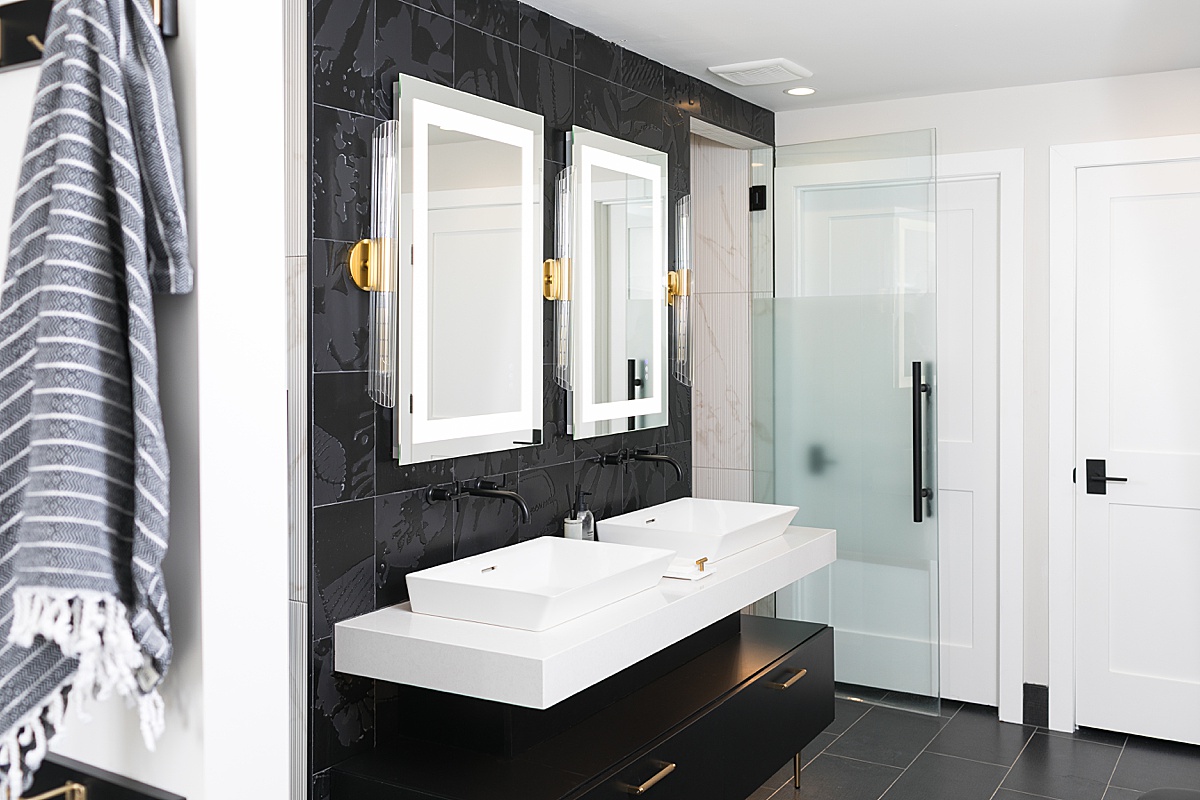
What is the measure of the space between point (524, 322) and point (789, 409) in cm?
166

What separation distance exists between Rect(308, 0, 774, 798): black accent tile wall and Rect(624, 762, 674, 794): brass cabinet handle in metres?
0.58

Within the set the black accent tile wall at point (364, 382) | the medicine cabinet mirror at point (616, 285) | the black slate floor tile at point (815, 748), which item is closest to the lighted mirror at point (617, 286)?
the medicine cabinet mirror at point (616, 285)

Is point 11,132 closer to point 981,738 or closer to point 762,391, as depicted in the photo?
point 762,391

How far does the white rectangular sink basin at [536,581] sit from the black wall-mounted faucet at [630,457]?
0.45 meters

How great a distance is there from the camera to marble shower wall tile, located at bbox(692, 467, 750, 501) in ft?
14.2

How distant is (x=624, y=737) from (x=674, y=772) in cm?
16

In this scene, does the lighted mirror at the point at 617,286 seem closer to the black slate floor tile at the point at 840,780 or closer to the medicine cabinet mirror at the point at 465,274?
the medicine cabinet mirror at the point at 465,274

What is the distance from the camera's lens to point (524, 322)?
2.86 m

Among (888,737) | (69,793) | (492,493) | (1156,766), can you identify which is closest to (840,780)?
(888,737)

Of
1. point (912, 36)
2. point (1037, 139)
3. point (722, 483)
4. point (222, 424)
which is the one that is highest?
point (912, 36)

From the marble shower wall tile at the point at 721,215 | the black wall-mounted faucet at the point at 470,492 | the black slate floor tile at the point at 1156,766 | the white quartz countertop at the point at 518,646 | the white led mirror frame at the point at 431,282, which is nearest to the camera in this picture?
the white quartz countertop at the point at 518,646

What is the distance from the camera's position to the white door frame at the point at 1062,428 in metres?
3.82

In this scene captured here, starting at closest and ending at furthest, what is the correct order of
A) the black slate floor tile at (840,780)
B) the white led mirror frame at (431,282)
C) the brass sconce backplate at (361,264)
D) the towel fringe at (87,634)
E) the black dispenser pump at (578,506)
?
the towel fringe at (87,634) < the brass sconce backplate at (361,264) < the white led mirror frame at (431,282) < the black dispenser pump at (578,506) < the black slate floor tile at (840,780)

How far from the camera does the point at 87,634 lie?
1036 millimetres
